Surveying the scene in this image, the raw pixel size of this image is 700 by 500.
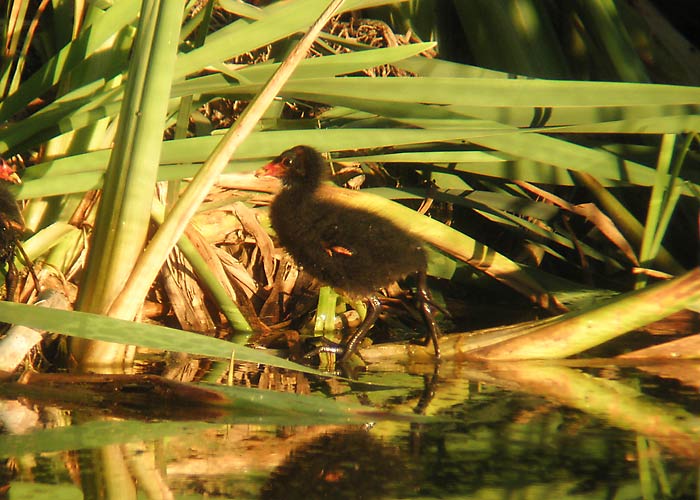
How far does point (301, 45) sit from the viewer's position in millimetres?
2914

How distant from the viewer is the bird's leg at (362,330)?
3574mm

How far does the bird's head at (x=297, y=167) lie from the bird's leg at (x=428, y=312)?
0.56m

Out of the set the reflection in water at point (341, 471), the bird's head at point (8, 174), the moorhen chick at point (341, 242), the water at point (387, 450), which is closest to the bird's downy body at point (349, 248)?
the moorhen chick at point (341, 242)

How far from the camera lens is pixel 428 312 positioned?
3.73 metres

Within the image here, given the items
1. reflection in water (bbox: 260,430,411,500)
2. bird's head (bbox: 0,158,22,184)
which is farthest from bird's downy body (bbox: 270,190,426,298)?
reflection in water (bbox: 260,430,411,500)

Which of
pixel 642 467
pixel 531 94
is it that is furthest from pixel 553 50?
pixel 642 467

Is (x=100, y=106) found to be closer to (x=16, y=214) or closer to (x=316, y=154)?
(x=16, y=214)

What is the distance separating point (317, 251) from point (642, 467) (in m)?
1.82

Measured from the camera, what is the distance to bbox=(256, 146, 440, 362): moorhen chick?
3.75 m

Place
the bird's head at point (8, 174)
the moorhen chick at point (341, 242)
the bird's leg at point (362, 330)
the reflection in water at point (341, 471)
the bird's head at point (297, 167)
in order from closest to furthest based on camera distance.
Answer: the reflection in water at point (341, 471), the bird's head at point (8, 174), the bird's leg at point (362, 330), the moorhen chick at point (341, 242), the bird's head at point (297, 167)

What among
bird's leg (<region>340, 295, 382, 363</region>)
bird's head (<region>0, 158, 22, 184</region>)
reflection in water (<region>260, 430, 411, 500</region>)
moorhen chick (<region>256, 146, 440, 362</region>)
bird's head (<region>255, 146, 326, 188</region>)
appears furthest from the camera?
bird's head (<region>255, 146, 326, 188</region>)

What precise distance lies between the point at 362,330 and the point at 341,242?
0.34 meters

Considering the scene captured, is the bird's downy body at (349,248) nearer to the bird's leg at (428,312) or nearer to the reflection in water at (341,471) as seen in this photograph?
the bird's leg at (428,312)

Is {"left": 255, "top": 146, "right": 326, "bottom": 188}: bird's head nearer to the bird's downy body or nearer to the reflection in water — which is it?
the bird's downy body
